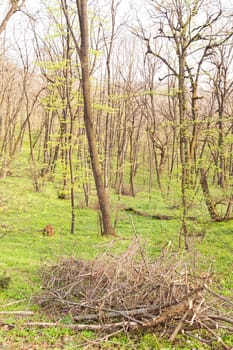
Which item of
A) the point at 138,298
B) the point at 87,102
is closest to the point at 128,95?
the point at 87,102

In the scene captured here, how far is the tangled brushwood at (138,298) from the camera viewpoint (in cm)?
550

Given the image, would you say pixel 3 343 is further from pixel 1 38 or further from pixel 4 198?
pixel 1 38

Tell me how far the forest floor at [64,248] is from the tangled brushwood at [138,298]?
0.21m

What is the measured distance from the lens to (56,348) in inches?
203

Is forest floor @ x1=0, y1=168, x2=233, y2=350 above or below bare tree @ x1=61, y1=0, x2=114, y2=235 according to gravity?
below

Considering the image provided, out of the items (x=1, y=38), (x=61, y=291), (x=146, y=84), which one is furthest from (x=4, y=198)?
(x=146, y=84)

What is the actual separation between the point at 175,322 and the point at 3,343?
248cm

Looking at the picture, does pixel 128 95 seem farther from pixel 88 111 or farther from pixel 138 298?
pixel 138 298

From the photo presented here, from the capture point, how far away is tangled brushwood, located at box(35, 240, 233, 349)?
217 inches

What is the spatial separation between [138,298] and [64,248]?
5.96 meters

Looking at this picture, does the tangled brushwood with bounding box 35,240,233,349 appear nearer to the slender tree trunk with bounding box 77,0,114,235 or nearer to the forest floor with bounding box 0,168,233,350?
the forest floor with bounding box 0,168,233,350

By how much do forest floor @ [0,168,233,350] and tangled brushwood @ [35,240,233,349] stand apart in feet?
0.70

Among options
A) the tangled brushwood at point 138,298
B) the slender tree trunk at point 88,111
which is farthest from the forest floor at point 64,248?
the slender tree trunk at point 88,111

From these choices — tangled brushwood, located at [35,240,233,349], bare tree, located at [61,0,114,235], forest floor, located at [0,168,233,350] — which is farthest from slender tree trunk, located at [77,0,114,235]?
tangled brushwood, located at [35,240,233,349]
